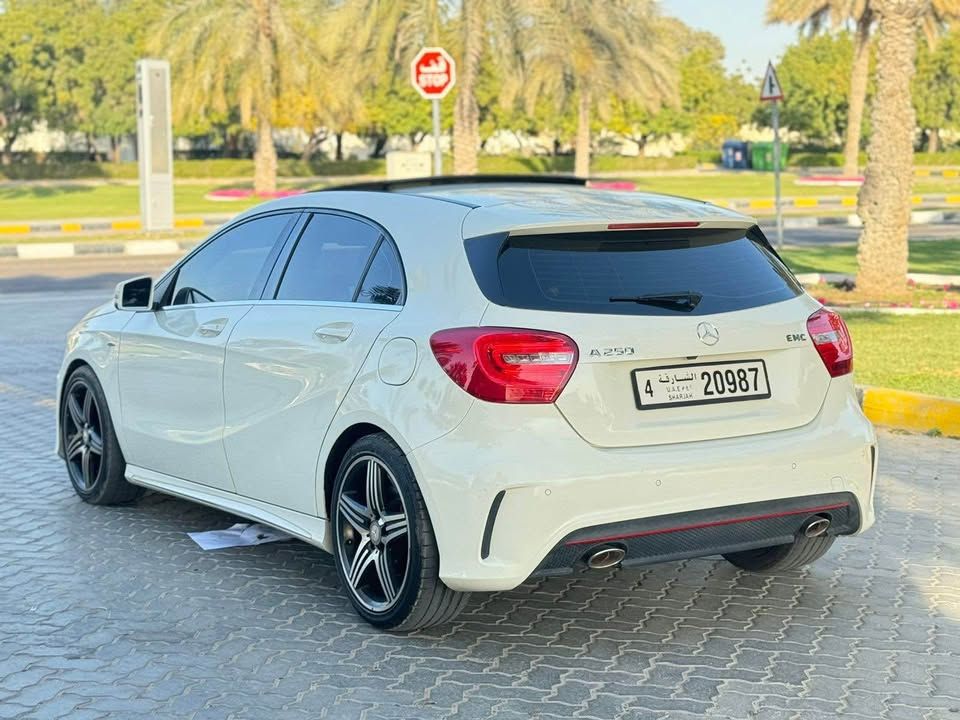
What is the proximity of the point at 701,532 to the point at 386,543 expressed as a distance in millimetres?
1121

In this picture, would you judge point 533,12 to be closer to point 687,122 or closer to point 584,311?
point 584,311

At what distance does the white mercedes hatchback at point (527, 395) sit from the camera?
16.2 feet

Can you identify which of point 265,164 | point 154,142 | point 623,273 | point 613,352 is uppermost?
point 154,142

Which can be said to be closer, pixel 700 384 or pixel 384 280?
pixel 700 384

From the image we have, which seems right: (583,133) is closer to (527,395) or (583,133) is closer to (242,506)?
(242,506)

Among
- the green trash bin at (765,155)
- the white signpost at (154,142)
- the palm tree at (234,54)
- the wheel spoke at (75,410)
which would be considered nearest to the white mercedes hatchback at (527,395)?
the wheel spoke at (75,410)

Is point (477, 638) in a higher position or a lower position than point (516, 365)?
lower

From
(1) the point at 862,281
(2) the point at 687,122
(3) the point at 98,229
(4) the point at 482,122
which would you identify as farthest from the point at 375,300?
(2) the point at 687,122

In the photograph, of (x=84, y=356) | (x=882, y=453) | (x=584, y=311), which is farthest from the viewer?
(x=882, y=453)

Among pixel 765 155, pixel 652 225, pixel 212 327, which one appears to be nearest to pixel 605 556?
pixel 652 225

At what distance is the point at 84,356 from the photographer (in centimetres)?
763

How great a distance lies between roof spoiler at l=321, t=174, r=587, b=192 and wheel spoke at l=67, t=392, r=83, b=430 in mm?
2121

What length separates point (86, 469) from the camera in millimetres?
7672

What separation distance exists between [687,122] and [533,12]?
5440cm
